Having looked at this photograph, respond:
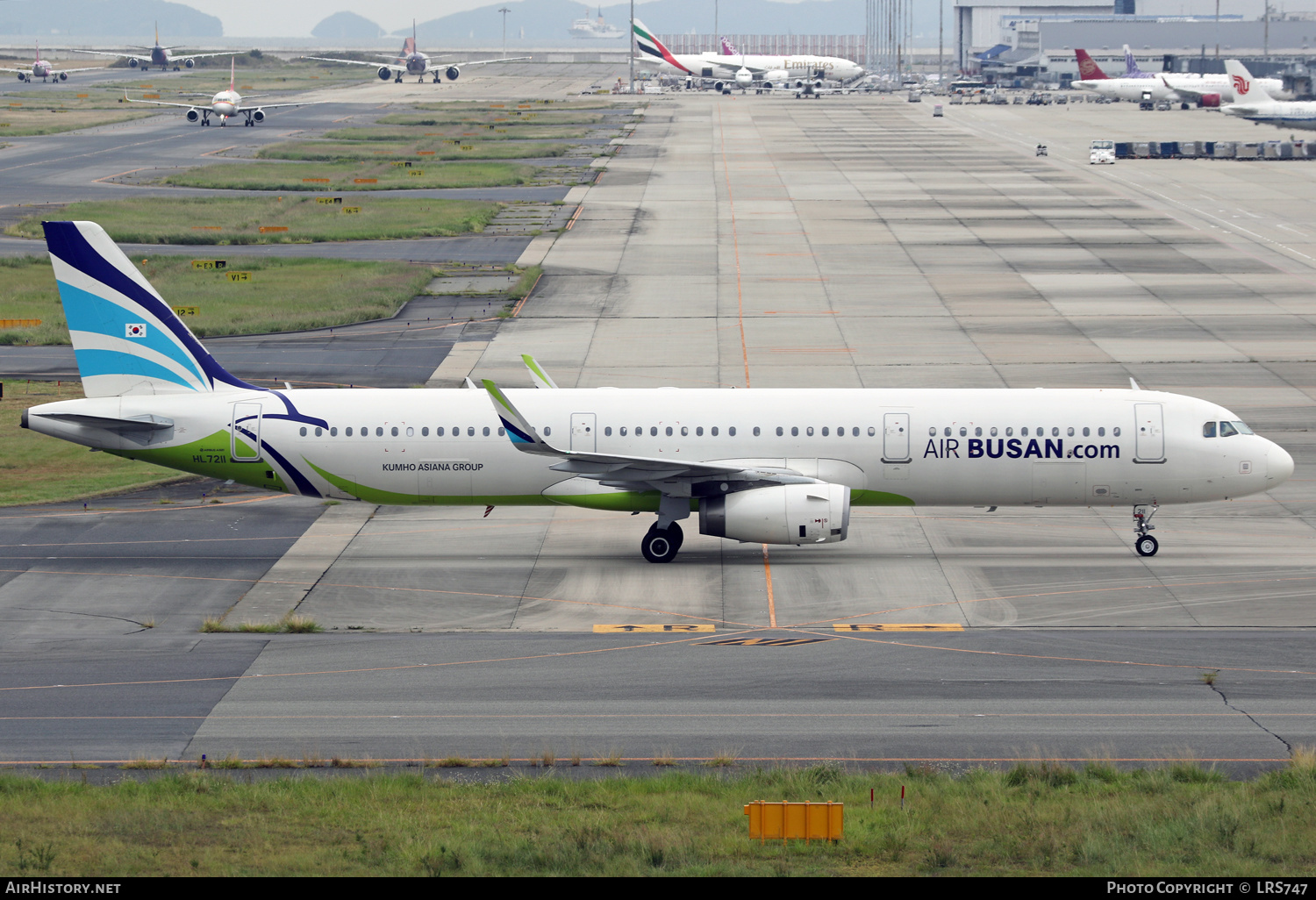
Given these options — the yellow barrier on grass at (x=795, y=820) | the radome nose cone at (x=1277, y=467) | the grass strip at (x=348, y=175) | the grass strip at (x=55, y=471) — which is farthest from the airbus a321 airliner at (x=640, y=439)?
the grass strip at (x=348, y=175)

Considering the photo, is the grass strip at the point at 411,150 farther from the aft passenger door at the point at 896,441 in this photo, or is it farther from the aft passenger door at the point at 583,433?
the aft passenger door at the point at 896,441

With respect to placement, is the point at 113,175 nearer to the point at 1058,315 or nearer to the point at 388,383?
the point at 388,383

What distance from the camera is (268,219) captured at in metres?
104

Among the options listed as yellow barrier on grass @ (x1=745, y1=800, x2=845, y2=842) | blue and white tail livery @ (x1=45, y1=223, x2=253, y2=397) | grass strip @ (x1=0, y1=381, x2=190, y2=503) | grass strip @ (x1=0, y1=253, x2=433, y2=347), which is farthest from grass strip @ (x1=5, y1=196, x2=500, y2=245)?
yellow barrier on grass @ (x1=745, y1=800, x2=845, y2=842)

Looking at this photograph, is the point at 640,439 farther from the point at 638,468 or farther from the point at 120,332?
the point at 120,332

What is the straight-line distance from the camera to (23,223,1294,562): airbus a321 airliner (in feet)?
124

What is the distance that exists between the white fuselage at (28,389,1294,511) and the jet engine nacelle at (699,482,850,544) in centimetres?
131

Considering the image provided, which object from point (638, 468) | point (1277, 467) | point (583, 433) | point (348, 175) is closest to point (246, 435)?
point (583, 433)

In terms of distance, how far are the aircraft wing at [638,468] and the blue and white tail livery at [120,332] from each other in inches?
360

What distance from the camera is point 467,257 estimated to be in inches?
3497

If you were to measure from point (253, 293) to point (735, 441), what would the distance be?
47325 millimetres

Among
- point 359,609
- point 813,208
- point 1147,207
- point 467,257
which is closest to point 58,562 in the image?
point 359,609

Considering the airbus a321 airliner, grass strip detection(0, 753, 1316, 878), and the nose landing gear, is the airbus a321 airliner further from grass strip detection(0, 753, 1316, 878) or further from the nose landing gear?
grass strip detection(0, 753, 1316, 878)

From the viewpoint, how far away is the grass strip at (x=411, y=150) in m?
144
